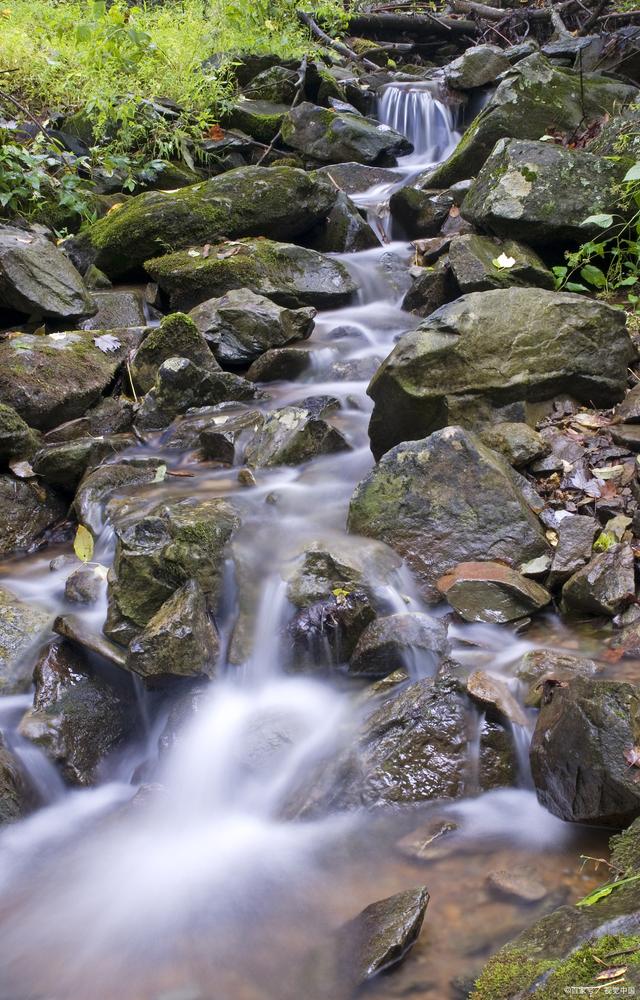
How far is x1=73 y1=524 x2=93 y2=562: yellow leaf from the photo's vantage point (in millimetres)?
4609

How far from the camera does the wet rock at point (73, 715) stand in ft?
11.2

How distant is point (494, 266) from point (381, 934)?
208 inches

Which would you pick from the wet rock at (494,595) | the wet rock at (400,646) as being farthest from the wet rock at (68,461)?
the wet rock at (494,595)

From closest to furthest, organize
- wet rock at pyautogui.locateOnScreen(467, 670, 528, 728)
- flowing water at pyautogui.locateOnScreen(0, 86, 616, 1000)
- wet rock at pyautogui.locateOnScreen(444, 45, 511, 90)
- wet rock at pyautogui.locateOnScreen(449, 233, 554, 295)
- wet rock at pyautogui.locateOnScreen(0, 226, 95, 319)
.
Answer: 1. flowing water at pyautogui.locateOnScreen(0, 86, 616, 1000)
2. wet rock at pyautogui.locateOnScreen(467, 670, 528, 728)
3. wet rock at pyautogui.locateOnScreen(449, 233, 554, 295)
4. wet rock at pyautogui.locateOnScreen(0, 226, 95, 319)
5. wet rock at pyautogui.locateOnScreen(444, 45, 511, 90)

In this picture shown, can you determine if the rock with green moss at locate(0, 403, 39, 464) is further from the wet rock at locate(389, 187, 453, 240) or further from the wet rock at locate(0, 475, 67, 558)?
the wet rock at locate(389, 187, 453, 240)

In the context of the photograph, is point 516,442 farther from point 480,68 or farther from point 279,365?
point 480,68

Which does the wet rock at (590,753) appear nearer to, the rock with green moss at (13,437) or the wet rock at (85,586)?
the wet rock at (85,586)

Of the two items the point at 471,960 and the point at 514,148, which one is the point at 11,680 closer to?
the point at 471,960

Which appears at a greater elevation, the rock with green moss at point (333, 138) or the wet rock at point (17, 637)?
the rock with green moss at point (333, 138)

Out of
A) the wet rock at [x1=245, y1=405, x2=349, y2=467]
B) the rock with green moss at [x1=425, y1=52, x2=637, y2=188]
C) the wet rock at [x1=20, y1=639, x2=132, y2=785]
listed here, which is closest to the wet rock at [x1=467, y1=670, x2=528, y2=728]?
the wet rock at [x1=20, y1=639, x2=132, y2=785]

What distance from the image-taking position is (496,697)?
305 centimetres

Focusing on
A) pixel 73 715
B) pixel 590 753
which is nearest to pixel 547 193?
pixel 590 753

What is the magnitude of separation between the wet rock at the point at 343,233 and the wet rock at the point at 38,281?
3.01m

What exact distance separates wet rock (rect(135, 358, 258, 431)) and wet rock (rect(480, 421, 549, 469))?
7.89 feet
